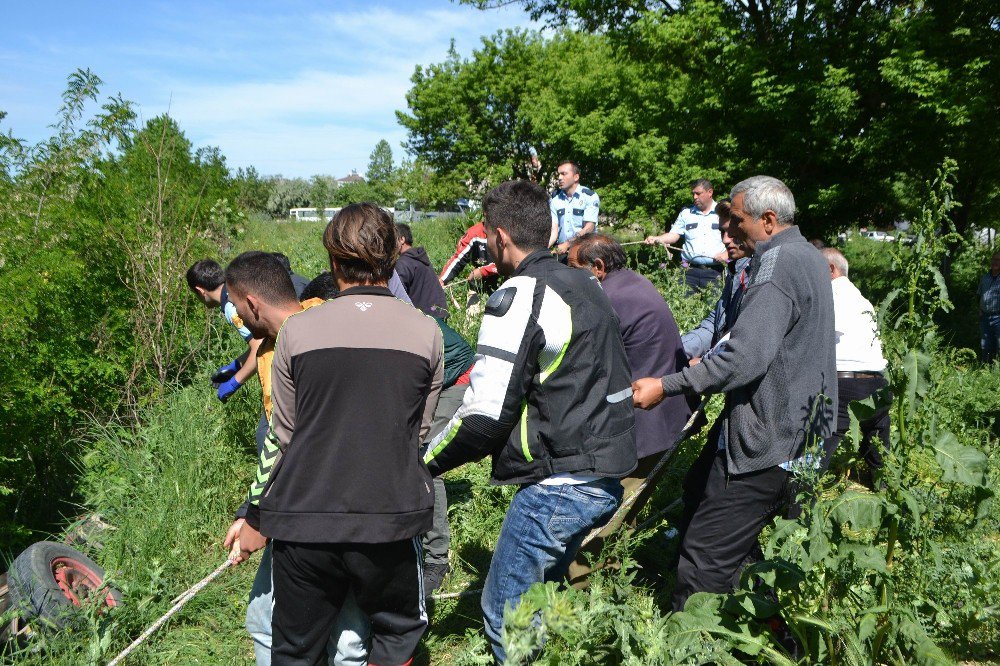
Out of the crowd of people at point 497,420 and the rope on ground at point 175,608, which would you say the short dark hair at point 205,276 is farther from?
the rope on ground at point 175,608

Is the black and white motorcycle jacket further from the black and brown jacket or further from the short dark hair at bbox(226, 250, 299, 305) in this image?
the short dark hair at bbox(226, 250, 299, 305)

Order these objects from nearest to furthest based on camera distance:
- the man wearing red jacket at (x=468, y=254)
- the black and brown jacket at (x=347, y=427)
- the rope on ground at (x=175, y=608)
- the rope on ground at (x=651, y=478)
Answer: the black and brown jacket at (x=347, y=427)
the rope on ground at (x=175, y=608)
the rope on ground at (x=651, y=478)
the man wearing red jacket at (x=468, y=254)

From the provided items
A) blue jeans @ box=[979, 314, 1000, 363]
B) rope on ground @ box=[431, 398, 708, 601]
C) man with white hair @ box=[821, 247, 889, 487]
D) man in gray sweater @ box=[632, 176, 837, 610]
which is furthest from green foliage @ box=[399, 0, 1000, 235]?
man in gray sweater @ box=[632, 176, 837, 610]

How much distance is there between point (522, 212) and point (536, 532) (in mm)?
1097

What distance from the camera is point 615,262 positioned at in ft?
13.6

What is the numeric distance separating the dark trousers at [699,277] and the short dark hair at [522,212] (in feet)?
18.6

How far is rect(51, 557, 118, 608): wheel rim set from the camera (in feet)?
12.0

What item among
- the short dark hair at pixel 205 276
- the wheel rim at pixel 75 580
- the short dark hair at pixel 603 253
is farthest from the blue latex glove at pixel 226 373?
the short dark hair at pixel 603 253

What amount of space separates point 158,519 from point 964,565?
4077 mm

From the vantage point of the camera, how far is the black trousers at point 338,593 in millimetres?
2195

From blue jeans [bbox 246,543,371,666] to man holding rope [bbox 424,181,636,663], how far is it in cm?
45

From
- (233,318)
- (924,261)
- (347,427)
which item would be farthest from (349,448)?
(233,318)

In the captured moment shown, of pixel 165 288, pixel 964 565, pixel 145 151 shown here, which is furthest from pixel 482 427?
pixel 145 151

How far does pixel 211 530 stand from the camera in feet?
15.4
